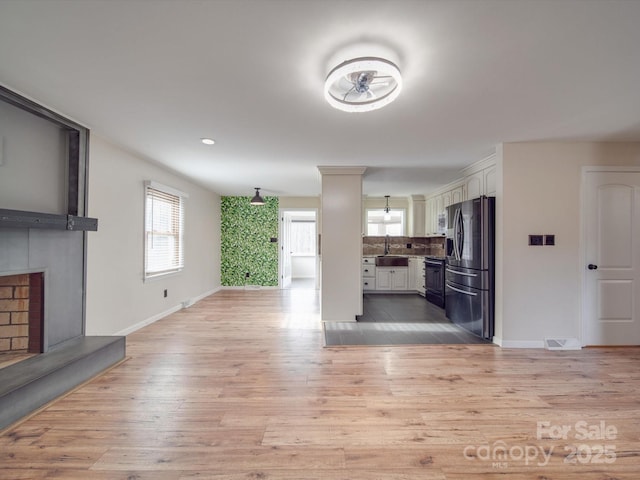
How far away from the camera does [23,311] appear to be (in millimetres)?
2391

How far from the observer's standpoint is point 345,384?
2.34 m

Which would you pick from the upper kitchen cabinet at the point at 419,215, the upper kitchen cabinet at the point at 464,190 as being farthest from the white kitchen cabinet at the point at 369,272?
the upper kitchen cabinet at the point at 464,190

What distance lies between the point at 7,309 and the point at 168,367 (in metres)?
1.44

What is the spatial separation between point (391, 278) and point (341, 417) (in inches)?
188

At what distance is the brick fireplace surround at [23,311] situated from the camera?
7.74ft

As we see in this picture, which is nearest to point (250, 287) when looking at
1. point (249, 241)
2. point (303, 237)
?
point (249, 241)

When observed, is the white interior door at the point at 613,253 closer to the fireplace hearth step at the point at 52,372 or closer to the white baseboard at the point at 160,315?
the fireplace hearth step at the point at 52,372

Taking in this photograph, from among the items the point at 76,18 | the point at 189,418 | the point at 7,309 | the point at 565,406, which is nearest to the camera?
the point at 76,18

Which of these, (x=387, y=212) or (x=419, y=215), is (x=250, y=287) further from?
(x=419, y=215)

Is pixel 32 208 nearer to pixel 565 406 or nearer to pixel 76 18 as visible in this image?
pixel 76 18

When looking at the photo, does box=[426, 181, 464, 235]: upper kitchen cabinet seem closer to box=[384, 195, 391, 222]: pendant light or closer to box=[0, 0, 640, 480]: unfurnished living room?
box=[0, 0, 640, 480]: unfurnished living room

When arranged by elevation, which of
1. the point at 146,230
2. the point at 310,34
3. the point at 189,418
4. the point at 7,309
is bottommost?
the point at 189,418

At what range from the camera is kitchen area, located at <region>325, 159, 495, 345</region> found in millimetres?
3373

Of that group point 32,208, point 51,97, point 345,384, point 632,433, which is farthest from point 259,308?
point 632,433
